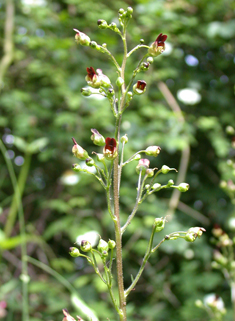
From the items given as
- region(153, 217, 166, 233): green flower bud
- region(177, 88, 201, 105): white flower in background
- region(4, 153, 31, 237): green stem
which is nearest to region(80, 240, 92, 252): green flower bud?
region(153, 217, 166, 233): green flower bud

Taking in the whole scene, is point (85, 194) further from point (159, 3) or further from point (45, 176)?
point (159, 3)

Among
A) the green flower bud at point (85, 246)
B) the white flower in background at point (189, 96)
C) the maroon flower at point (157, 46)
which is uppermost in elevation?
Result: the maroon flower at point (157, 46)

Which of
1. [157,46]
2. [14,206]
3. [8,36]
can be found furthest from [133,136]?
[157,46]

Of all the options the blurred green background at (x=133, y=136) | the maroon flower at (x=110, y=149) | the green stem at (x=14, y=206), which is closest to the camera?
the maroon flower at (x=110, y=149)

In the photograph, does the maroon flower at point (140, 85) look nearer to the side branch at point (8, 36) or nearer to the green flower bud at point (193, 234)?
the green flower bud at point (193, 234)

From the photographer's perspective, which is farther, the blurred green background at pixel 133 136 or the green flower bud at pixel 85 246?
the blurred green background at pixel 133 136

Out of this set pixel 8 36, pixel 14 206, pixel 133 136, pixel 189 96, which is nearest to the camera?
pixel 14 206

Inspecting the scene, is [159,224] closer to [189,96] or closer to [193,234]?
[193,234]

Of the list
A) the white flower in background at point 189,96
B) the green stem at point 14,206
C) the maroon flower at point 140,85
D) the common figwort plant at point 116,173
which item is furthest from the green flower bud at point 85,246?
the white flower in background at point 189,96
